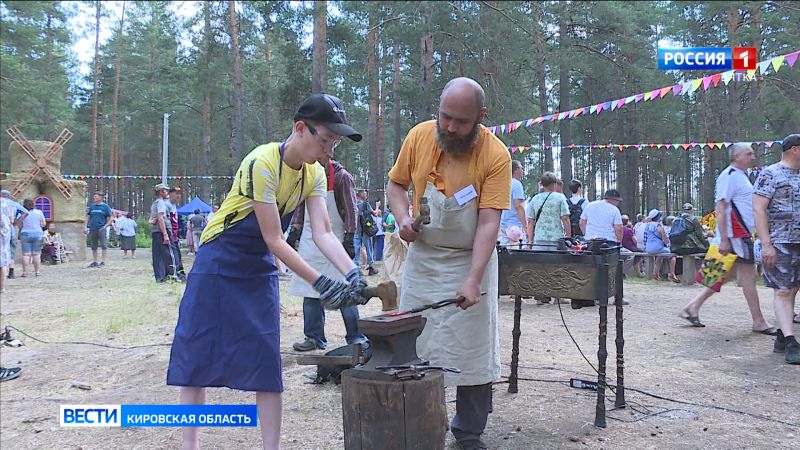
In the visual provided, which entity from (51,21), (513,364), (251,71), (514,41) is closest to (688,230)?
(514,41)

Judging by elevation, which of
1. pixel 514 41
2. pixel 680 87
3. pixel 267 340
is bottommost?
pixel 267 340

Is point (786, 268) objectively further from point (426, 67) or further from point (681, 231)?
point (426, 67)

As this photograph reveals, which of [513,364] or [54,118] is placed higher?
[54,118]

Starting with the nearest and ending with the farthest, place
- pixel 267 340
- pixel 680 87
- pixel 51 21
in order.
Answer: pixel 267 340 < pixel 680 87 < pixel 51 21

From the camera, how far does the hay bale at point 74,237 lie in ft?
61.4

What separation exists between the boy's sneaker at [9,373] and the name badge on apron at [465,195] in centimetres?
433

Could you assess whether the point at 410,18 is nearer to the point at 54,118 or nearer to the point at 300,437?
the point at 300,437

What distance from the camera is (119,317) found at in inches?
309

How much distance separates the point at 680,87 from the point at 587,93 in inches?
712

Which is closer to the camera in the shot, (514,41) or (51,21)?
(514,41)

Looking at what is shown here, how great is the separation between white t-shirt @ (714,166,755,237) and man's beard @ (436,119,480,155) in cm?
421

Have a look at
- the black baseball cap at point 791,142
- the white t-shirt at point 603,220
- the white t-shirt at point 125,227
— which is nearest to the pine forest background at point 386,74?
the white t-shirt at point 125,227

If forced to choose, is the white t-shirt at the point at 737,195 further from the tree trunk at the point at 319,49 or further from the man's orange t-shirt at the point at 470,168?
the tree trunk at the point at 319,49

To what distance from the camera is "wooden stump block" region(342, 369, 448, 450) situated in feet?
8.16
